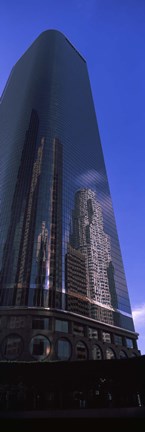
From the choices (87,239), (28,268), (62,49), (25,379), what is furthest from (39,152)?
(62,49)

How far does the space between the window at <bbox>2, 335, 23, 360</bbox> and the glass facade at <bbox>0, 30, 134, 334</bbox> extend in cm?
294

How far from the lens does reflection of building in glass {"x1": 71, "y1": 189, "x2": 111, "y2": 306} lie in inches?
3334

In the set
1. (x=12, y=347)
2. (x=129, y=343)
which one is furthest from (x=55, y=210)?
(x=129, y=343)

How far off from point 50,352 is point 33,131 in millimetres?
74575

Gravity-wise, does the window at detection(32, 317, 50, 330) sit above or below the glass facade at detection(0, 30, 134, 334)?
below

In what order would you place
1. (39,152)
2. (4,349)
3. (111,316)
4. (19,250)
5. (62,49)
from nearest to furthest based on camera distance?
(4,349) → (19,250) → (111,316) → (39,152) → (62,49)

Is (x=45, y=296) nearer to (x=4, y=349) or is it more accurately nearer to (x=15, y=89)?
(x=4, y=349)

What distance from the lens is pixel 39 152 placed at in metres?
91.2

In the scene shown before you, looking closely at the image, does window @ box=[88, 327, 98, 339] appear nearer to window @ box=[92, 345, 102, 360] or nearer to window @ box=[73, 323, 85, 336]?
window @ box=[92, 345, 102, 360]

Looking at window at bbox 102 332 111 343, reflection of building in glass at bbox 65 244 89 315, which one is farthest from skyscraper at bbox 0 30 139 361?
window at bbox 102 332 111 343

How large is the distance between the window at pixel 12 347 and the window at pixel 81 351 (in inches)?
614

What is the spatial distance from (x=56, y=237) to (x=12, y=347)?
3017cm

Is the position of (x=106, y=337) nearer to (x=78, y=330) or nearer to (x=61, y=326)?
(x=78, y=330)

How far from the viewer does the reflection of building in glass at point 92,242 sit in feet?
278
